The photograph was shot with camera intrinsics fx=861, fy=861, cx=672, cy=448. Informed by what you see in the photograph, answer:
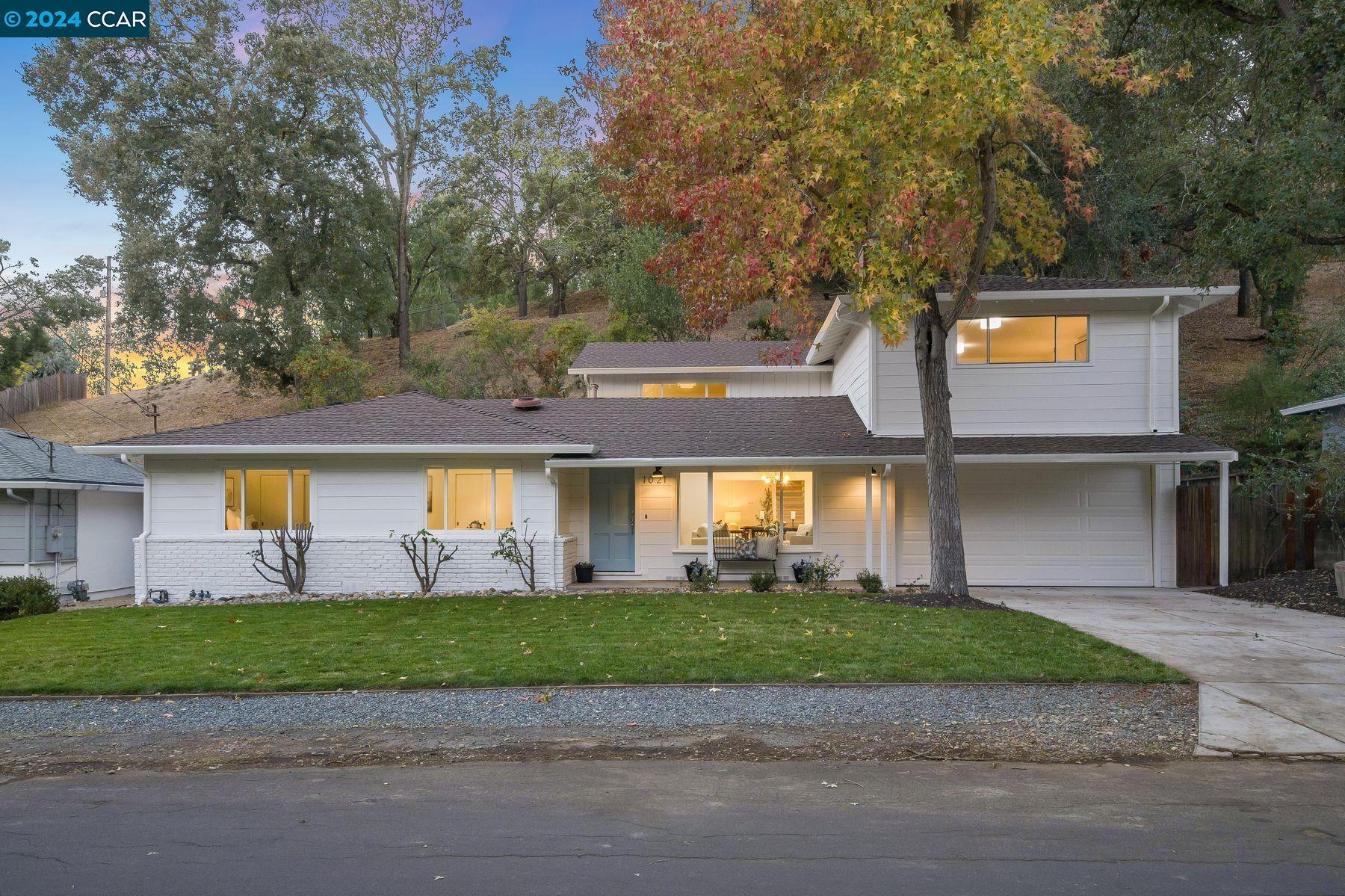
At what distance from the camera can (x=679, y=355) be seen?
23.0 meters

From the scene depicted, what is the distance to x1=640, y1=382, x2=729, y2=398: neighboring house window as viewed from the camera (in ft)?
74.0

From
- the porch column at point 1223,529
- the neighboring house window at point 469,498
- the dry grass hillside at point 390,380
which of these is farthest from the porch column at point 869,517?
the dry grass hillside at point 390,380

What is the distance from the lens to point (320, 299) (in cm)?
3338

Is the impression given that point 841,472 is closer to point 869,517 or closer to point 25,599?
point 869,517

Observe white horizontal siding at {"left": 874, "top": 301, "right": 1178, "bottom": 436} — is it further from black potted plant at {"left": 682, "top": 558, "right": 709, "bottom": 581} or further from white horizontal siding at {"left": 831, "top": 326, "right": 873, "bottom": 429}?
black potted plant at {"left": 682, "top": 558, "right": 709, "bottom": 581}

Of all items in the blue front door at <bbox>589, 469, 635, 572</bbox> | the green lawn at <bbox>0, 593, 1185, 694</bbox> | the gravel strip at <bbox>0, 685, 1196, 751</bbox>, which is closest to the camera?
the gravel strip at <bbox>0, 685, 1196, 751</bbox>

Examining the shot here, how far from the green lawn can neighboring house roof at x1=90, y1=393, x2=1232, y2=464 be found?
301 cm

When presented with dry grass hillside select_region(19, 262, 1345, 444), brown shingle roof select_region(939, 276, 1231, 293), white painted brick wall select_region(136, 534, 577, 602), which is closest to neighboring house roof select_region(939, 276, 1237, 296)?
brown shingle roof select_region(939, 276, 1231, 293)

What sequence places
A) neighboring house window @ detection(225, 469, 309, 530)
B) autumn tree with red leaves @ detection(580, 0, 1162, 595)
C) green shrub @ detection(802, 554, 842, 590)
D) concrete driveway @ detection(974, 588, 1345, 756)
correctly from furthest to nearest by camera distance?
1. neighboring house window @ detection(225, 469, 309, 530)
2. green shrub @ detection(802, 554, 842, 590)
3. autumn tree with red leaves @ detection(580, 0, 1162, 595)
4. concrete driveway @ detection(974, 588, 1345, 756)

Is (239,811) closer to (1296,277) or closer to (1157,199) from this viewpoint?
(1296,277)

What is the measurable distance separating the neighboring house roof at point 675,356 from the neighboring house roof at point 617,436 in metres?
3.96

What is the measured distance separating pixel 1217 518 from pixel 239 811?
15.7 meters

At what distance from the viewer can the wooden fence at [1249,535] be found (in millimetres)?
14797

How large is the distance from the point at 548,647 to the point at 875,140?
25.3 feet
